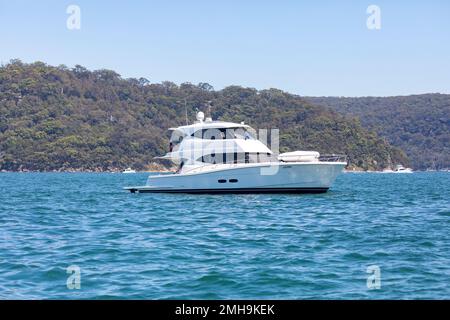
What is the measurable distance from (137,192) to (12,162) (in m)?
146

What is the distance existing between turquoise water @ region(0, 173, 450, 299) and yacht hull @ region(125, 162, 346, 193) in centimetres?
713

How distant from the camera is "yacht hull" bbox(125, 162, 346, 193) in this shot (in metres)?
39.9

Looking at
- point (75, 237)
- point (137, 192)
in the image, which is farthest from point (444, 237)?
point (137, 192)

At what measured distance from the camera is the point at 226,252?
1916 centimetres

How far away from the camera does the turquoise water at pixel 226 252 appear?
14312 mm

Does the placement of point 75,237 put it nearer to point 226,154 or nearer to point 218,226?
point 218,226

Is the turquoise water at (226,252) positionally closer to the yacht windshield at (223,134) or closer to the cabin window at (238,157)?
the cabin window at (238,157)

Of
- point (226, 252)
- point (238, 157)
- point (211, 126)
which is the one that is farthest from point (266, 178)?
point (226, 252)

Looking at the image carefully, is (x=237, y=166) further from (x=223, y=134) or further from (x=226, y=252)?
(x=226, y=252)

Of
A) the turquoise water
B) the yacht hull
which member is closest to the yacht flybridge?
the yacht hull

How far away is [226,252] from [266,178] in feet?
69.1

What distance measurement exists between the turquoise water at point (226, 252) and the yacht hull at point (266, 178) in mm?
7131

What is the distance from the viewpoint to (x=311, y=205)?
33.8 metres
